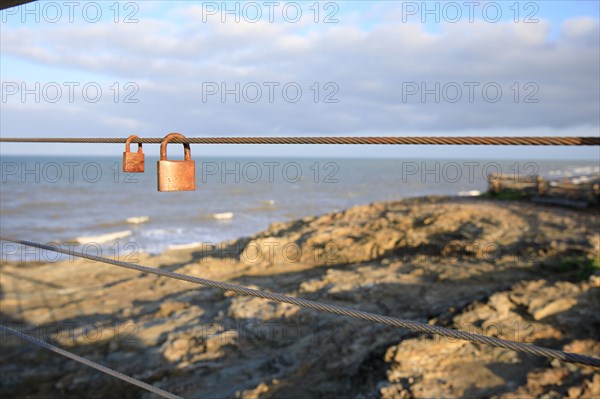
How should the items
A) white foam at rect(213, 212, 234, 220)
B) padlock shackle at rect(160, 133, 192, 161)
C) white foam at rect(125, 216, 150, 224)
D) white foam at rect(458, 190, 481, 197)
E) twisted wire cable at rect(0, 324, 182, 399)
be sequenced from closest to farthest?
twisted wire cable at rect(0, 324, 182, 399) < padlock shackle at rect(160, 133, 192, 161) < white foam at rect(458, 190, 481, 197) < white foam at rect(125, 216, 150, 224) < white foam at rect(213, 212, 234, 220)

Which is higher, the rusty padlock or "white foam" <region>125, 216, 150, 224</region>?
the rusty padlock

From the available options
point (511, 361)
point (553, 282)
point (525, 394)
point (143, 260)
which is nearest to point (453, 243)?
point (553, 282)

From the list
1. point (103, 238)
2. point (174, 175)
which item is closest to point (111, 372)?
point (174, 175)

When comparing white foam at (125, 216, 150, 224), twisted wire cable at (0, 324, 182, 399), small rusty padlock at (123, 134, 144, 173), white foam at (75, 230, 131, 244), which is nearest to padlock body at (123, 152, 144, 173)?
small rusty padlock at (123, 134, 144, 173)

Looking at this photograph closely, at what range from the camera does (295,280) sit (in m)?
9.23

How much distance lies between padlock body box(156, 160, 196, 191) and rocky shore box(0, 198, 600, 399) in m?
3.22

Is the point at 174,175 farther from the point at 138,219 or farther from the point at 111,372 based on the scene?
the point at 138,219

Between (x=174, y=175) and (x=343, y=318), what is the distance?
4.79m

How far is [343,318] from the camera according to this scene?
6266 millimetres

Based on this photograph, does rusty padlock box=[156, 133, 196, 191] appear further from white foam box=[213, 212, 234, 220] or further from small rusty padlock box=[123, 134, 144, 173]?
white foam box=[213, 212, 234, 220]

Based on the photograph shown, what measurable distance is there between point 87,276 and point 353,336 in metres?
8.45

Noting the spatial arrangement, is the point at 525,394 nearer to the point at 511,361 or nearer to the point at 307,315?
the point at 511,361

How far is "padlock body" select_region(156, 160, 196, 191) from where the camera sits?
6.25 ft

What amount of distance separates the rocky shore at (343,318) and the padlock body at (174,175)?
10.6ft
